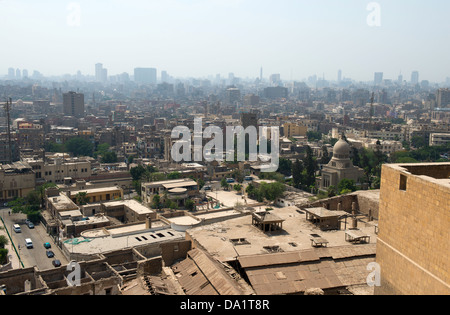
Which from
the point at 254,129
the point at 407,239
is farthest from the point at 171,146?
the point at 407,239

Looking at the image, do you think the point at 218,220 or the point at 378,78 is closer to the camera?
the point at 218,220

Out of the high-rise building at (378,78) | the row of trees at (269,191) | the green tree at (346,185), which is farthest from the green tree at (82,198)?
the high-rise building at (378,78)

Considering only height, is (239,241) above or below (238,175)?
above

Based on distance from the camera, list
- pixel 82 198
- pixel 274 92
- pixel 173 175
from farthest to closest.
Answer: pixel 274 92
pixel 173 175
pixel 82 198

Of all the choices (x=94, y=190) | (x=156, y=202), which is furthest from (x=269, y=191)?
(x=94, y=190)

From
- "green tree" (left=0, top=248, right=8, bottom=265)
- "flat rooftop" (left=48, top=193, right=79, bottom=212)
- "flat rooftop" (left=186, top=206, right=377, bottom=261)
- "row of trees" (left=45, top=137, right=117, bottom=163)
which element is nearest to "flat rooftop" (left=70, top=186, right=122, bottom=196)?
"flat rooftop" (left=48, top=193, right=79, bottom=212)

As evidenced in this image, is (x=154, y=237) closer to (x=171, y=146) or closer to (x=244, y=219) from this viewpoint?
(x=244, y=219)

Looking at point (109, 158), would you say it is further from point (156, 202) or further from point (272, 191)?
point (272, 191)

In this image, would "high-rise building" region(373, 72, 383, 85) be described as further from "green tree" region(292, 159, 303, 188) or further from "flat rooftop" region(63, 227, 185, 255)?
"flat rooftop" region(63, 227, 185, 255)
